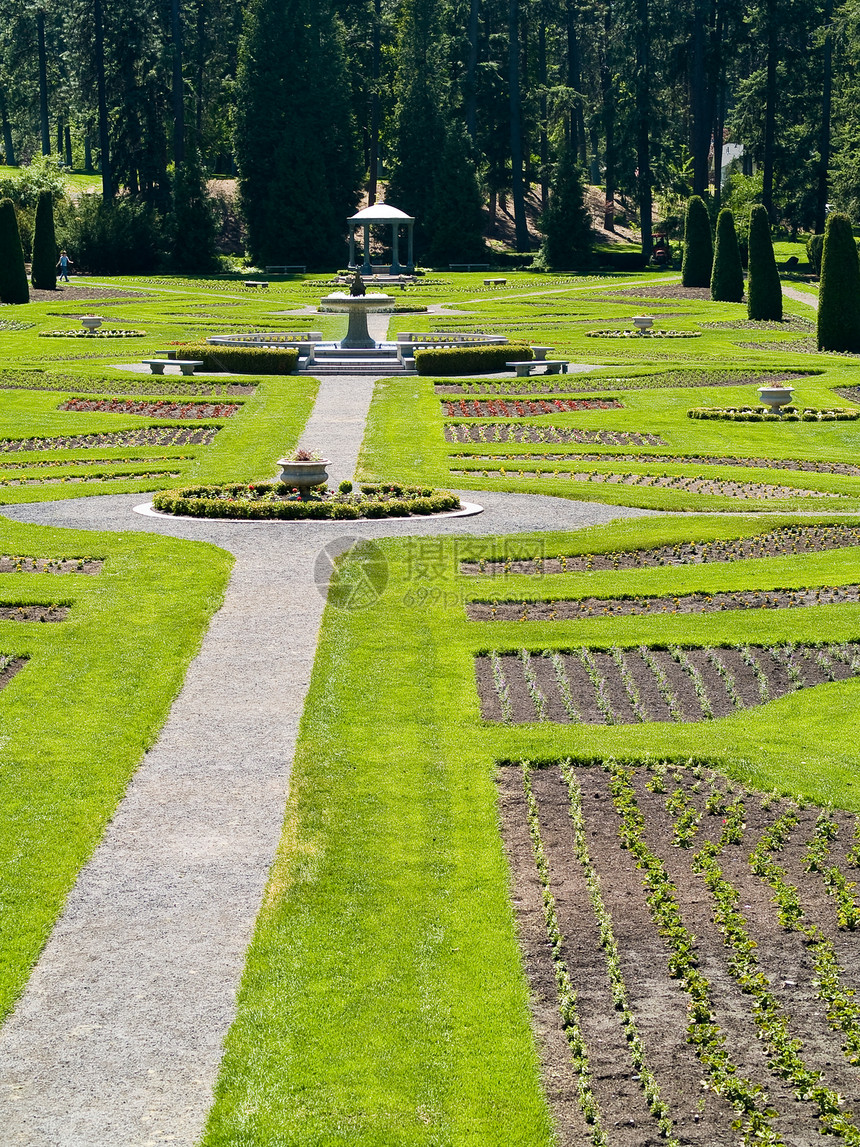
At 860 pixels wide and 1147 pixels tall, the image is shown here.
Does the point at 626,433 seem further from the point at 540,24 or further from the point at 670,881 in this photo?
the point at 540,24

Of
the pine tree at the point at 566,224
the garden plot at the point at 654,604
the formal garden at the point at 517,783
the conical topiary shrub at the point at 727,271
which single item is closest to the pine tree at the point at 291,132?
the pine tree at the point at 566,224

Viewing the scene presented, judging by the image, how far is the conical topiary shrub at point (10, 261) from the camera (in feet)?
151

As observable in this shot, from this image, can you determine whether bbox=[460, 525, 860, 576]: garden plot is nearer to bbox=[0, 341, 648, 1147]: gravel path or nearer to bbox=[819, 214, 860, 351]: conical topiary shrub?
bbox=[0, 341, 648, 1147]: gravel path

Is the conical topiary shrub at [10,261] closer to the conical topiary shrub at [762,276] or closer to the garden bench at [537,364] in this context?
the garden bench at [537,364]

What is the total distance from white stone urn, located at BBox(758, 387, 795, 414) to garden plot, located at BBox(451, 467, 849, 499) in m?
6.93

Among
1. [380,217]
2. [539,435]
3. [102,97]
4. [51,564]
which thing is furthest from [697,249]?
[51,564]

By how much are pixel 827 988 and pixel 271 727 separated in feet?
16.4

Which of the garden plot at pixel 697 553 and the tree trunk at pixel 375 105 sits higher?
the tree trunk at pixel 375 105

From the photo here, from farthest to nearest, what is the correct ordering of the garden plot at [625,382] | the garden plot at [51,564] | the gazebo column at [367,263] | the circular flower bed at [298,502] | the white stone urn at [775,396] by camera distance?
the gazebo column at [367,263], the garden plot at [625,382], the white stone urn at [775,396], the circular flower bed at [298,502], the garden plot at [51,564]

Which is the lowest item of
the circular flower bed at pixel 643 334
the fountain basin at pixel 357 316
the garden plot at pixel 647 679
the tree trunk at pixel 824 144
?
the garden plot at pixel 647 679

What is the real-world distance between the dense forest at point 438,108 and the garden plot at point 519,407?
41.1 meters

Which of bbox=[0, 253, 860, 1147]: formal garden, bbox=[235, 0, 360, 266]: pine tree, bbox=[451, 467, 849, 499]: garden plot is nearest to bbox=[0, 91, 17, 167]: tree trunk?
bbox=[235, 0, 360, 266]: pine tree

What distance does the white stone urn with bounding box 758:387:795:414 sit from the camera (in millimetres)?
28016

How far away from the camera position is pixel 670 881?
28.6 feet
